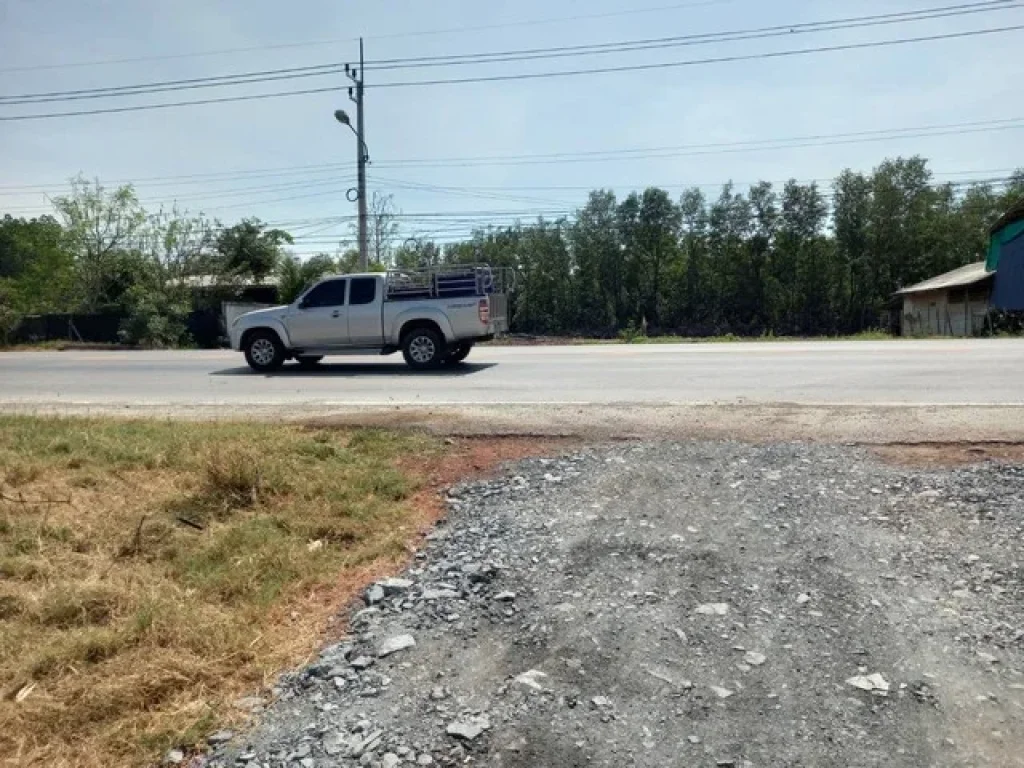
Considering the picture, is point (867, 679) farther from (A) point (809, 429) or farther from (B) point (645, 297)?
(B) point (645, 297)

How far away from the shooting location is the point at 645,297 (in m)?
56.6

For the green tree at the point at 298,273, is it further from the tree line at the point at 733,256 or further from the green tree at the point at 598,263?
the green tree at the point at 598,263

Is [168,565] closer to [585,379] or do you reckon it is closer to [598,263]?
[585,379]

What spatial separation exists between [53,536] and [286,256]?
36.9 meters

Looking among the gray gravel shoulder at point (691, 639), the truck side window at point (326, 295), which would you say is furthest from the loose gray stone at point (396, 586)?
the truck side window at point (326, 295)

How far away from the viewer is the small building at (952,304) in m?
33.3

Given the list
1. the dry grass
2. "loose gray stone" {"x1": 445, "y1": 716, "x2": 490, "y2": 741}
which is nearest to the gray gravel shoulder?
"loose gray stone" {"x1": 445, "y1": 716, "x2": 490, "y2": 741}

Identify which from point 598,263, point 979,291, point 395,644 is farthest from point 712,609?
point 598,263

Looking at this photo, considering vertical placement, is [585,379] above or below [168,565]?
above

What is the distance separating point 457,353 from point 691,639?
11.8m

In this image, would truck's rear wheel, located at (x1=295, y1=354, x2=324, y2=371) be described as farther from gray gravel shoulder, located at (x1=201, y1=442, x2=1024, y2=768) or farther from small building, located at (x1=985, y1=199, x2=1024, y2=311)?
small building, located at (x1=985, y1=199, x2=1024, y2=311)

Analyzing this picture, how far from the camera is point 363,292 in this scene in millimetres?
14422

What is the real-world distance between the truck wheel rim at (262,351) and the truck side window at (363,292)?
196 centimetres

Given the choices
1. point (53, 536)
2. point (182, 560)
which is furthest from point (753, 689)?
point (53, 536)
